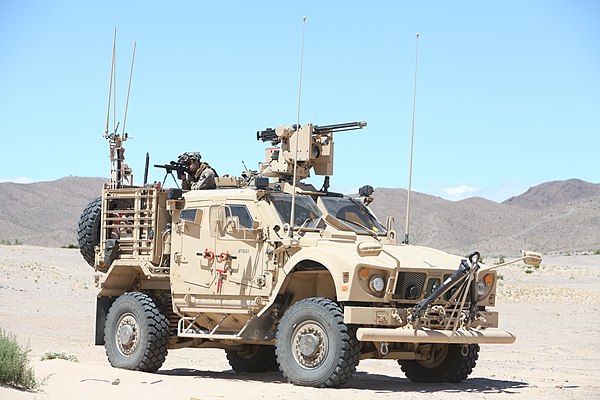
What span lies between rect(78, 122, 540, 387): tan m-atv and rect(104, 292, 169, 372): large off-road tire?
0.06 feet

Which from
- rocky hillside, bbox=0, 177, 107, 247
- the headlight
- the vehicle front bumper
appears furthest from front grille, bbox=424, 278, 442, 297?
rocky hillside, bbox=0, 177, 107, 247

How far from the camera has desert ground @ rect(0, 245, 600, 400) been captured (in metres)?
12.2

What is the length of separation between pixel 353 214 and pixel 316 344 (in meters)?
2.57

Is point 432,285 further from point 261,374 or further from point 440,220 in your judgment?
point 440,220

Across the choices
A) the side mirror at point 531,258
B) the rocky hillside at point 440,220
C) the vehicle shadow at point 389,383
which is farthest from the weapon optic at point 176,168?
the rocky hillside at point 440,220

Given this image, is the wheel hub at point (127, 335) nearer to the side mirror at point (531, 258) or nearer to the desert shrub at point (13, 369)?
the desert shrub at point (13, 369)

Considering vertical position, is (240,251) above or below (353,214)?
below

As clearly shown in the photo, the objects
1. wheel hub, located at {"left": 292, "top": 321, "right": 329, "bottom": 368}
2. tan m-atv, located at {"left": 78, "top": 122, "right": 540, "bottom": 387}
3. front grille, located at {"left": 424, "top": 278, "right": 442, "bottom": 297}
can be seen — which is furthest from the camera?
front grille, located at {"left": 424, "top": 278, "right": 442, "bottom": 297}

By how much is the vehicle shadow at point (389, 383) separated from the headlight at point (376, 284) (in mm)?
1129

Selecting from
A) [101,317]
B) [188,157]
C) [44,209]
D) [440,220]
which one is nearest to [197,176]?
[188,157]

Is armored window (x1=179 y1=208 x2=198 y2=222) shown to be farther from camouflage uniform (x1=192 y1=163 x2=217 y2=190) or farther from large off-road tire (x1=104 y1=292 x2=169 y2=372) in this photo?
large off-road tire (x1=104 y1=292 x2=169 y2=372)

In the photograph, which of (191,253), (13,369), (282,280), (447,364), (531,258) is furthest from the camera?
(191,253)

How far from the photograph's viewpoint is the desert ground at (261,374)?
1216 cm

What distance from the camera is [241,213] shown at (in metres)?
14.1
